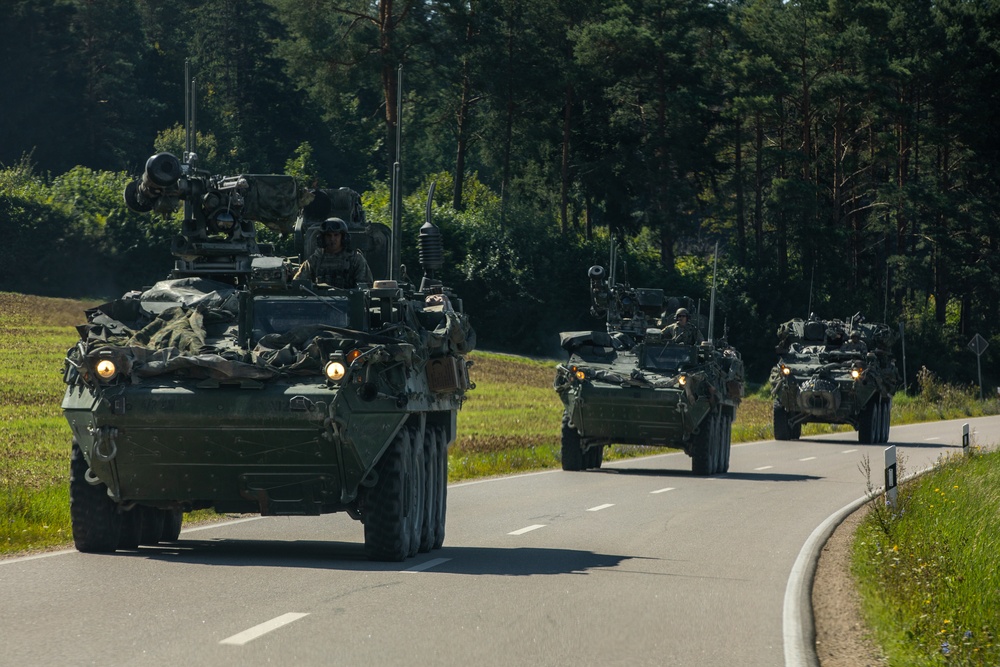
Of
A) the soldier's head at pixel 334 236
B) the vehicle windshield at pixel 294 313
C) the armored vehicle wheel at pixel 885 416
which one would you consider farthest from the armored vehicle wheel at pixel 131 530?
the armored vehicle wheel at pixel 885 416

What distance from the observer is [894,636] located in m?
9.97

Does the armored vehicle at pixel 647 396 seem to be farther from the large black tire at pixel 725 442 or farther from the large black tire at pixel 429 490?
the large black tire at pixel 429 490

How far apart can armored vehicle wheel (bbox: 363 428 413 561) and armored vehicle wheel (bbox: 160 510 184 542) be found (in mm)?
2302

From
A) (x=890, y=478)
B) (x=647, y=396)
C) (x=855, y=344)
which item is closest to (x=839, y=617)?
(x=890, y=478)

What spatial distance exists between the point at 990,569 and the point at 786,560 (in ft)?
8.09

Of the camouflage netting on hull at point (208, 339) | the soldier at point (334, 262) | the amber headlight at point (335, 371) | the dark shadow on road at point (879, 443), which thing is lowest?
the dark shadow on road at point (879, 443)

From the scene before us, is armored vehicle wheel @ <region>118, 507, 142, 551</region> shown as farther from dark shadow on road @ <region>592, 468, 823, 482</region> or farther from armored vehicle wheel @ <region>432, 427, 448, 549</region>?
dark shadow on road @ <region>592, 468, 823, 482</region>

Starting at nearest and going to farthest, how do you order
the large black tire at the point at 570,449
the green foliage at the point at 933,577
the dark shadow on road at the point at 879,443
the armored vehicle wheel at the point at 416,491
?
the green foliage at the point at 933,577
the armored vehicle wheel at the point at 416,491
the large black tire at the point at 570,449
the dark shadow on road at the point at 879,443

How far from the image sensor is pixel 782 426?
4022 cm

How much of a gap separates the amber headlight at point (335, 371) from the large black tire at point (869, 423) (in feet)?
89.9

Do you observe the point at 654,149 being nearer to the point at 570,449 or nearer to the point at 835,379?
the point at 835,379

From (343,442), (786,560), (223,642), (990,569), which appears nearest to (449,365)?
(343,442)

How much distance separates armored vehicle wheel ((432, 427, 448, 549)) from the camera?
14.8 m

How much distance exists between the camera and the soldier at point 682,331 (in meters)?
27.8
